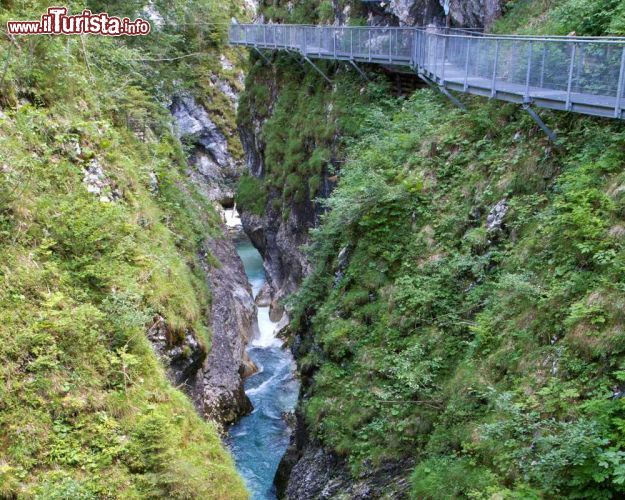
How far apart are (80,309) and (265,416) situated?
1322 centimetres

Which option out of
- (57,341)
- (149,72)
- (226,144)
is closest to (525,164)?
(57,341)

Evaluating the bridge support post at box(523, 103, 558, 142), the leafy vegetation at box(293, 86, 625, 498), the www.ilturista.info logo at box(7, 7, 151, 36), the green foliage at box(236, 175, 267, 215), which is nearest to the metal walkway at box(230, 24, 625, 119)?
the bridge support post at box(523, 103, 558, 142)

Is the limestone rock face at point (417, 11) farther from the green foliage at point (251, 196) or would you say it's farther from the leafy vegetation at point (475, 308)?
the green foliage at point (251, 196)

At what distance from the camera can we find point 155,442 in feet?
26.6

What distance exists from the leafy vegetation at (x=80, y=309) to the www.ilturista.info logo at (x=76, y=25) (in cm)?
36

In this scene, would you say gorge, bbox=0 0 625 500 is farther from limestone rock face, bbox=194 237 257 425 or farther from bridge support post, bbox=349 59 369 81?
bridge support post, bbox=349 59 369 81

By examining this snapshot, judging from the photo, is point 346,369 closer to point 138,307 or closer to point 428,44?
point 138,307

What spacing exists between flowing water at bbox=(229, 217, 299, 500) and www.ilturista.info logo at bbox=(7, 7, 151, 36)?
1375 centimetres

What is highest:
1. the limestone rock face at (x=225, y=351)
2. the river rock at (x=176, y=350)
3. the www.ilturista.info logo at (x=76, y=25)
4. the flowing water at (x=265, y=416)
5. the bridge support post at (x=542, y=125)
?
the www.ilturista.info logo at (x=76, y=25)

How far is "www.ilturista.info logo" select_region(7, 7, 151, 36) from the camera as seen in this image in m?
12.4

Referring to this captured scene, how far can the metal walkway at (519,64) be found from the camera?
30.4 ft

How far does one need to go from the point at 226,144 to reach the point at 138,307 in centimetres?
4001

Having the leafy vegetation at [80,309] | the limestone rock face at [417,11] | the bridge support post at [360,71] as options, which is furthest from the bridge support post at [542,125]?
the bridge support post at [360,71]

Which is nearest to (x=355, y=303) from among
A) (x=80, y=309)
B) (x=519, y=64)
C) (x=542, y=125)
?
(x=542, y=125)
